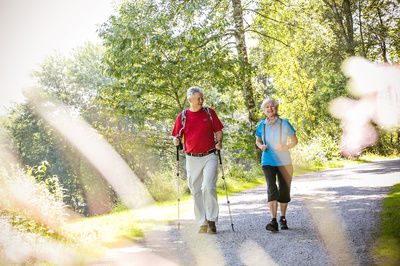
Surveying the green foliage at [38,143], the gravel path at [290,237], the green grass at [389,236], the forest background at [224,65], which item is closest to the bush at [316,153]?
the forest background at [224,65]

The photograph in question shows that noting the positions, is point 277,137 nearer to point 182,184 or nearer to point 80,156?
point 182,184

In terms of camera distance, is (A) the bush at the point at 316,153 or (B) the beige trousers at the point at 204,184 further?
(A) the bush at the point at 316,153

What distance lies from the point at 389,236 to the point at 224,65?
8.52 m

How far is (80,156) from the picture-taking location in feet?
112

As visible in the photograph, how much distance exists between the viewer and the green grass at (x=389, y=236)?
12.1 feet

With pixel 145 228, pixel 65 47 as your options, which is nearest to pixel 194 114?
pixel 145 228

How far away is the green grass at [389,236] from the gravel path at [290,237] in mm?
110

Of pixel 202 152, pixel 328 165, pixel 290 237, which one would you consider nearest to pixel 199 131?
pixel 202 152

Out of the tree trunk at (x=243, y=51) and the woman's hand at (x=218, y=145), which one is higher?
the tree trunk at (x=243, y=51)

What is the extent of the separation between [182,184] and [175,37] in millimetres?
5145

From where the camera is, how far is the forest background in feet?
38.2

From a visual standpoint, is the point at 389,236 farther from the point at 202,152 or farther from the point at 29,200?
the point at 29,200

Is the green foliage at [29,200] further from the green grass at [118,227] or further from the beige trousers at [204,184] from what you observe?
the beige trousers at [204,184]

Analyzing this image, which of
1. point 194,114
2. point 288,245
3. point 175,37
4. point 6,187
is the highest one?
point 175,37
